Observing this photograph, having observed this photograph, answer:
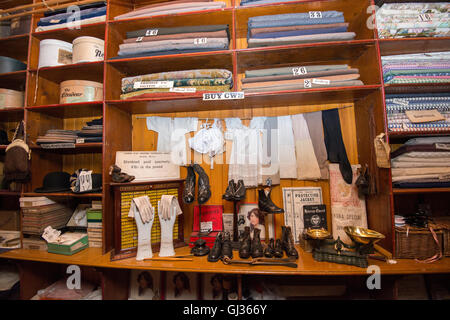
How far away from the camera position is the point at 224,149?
194cm

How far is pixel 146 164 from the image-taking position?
5.52ft

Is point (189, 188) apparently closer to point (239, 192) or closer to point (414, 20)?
point (239, 192)

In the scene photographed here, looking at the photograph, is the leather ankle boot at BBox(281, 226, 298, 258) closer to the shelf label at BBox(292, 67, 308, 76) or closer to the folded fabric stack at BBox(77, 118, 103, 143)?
the shelf label at BBox(292, 67, 308, 76)

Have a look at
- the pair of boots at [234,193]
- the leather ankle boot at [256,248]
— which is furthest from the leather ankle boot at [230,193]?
the leather ankle boot at [256,248]

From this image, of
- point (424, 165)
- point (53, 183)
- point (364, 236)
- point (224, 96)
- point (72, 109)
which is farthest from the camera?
Answer: point (72, 109)

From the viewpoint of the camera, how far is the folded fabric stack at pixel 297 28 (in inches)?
62.7

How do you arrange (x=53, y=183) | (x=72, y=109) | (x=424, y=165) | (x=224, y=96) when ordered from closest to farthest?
(x=424, y=165) → (x=224, y=96) → (x=53, y=183) → (x=72, y=109)

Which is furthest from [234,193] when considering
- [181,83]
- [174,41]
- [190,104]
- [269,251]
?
[174,41]

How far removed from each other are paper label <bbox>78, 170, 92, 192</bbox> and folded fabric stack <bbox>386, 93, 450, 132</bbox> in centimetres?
271

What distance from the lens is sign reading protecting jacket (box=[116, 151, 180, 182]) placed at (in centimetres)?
165

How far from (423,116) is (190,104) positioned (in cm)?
202

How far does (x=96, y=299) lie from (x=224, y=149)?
1.86m
